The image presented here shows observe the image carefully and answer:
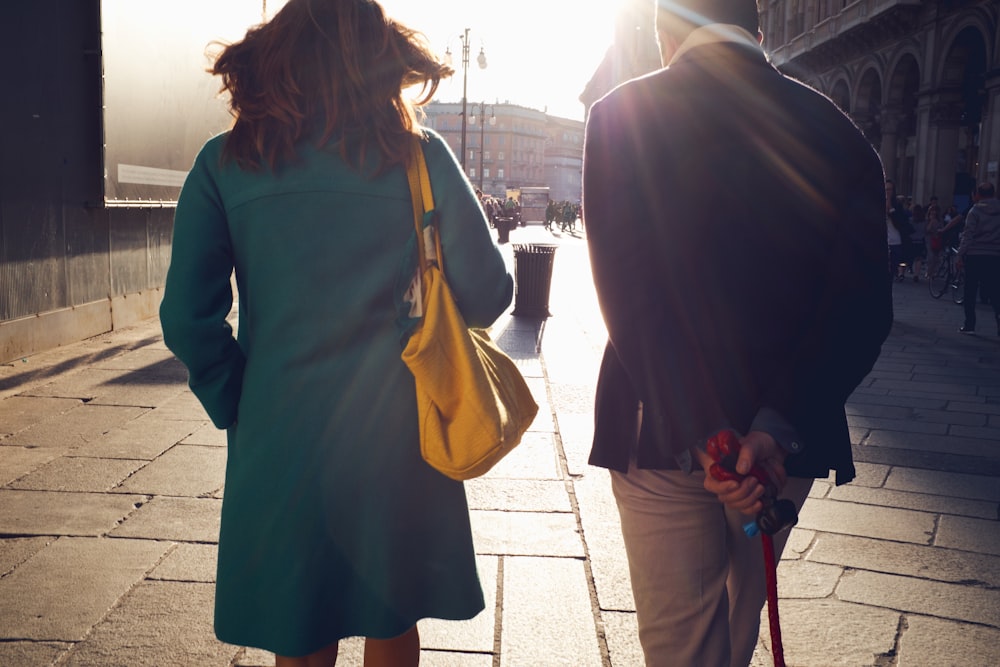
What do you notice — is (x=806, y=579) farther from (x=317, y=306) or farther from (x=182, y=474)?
(x=182, y=474)

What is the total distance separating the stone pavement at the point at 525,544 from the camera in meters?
2.84

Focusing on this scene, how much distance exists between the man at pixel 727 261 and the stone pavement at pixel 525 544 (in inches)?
4.2

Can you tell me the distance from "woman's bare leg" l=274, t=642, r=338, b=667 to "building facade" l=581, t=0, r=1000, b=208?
21034mm

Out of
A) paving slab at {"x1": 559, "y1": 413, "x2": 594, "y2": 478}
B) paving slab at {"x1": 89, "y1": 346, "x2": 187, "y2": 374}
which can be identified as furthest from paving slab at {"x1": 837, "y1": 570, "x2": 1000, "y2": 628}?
paving slab at {"x1": 89, "y1": 346, "x2": 187, "y2": 374}

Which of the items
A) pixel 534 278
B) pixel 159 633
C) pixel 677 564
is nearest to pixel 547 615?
pixel 159 633

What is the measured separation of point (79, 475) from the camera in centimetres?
448

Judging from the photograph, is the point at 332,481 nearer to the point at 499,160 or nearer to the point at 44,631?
the point at 44,631

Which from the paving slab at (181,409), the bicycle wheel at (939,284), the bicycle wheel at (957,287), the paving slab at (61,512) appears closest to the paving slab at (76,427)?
the paving slab at (181,409)

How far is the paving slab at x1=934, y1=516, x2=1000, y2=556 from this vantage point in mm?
3793

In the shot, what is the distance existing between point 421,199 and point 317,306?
278 millimetres

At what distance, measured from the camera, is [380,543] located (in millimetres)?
1774


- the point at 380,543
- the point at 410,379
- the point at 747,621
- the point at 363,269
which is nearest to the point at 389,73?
the point at 363,269

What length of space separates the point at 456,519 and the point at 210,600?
1597mm

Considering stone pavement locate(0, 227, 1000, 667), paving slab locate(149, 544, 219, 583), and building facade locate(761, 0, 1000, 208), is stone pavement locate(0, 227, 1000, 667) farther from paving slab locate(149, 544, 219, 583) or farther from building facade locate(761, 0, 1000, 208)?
building facade locate(761, 0, 1000, 208)
